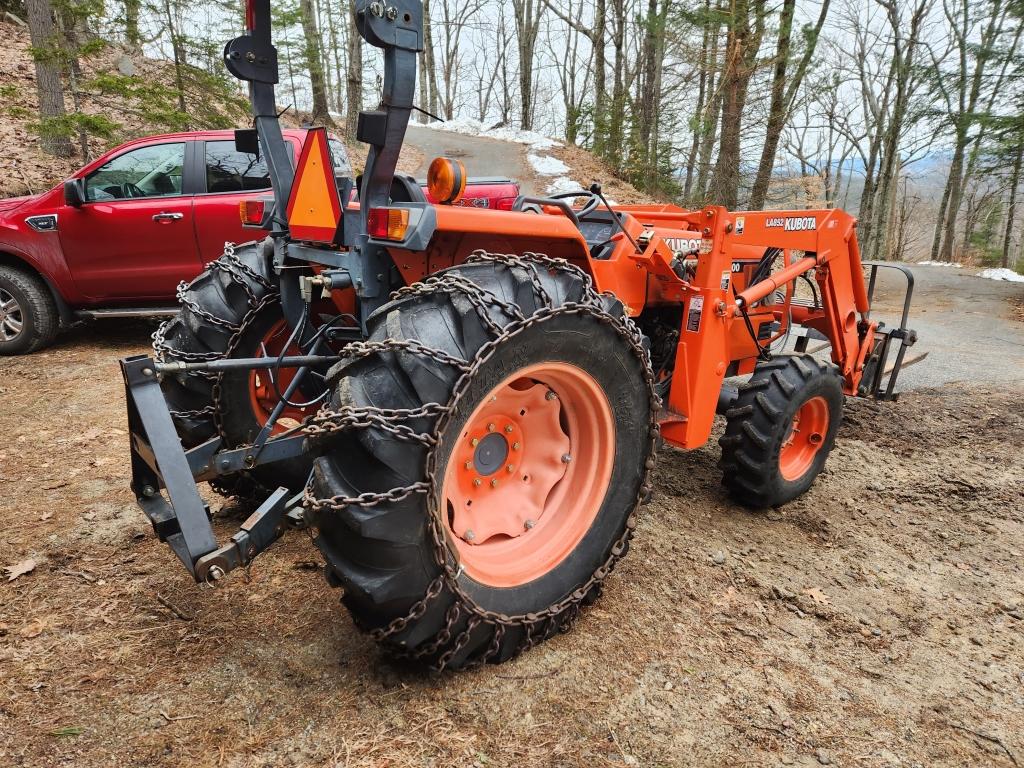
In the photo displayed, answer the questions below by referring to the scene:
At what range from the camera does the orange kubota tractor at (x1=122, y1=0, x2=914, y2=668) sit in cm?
184

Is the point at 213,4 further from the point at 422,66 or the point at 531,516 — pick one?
the point at 422,66

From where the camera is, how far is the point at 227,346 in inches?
111

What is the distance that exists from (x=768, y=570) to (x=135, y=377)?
2647mm

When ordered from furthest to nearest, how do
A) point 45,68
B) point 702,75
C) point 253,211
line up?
point 702,75, point 45,68, point 253,211

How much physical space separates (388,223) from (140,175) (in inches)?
214

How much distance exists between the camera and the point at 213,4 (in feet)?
33.2

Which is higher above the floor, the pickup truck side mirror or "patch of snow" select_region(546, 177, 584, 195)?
"patch of snow" select_region(546, 177, 584, 195)

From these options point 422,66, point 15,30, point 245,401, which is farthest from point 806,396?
point 422,66

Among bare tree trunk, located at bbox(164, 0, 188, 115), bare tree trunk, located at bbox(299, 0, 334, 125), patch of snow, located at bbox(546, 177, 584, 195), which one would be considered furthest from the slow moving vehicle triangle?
patch of snow, located at bbox(546, 177, 584, 195)

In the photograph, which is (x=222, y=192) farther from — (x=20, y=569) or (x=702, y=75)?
(x=702, y=75)

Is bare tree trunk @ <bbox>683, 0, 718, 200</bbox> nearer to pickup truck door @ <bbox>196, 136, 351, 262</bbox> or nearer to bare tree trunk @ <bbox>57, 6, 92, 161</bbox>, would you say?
pickup truck door @ <bbox>196, 136, 351, 262</bbox>

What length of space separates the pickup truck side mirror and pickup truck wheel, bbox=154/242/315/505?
3929 mm

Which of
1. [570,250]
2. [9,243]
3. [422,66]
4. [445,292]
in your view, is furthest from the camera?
[422,66]

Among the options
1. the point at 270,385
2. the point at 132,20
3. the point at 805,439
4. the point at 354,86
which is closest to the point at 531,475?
the point at 270,385
